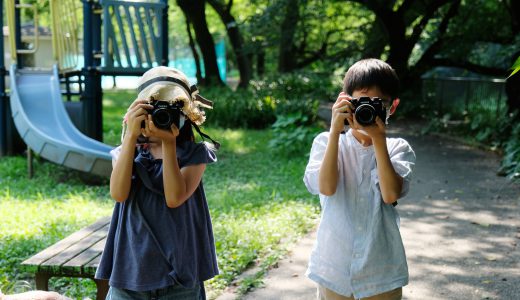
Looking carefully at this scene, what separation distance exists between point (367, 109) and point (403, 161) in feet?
1.19

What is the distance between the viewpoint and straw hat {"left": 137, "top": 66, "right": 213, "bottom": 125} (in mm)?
2617

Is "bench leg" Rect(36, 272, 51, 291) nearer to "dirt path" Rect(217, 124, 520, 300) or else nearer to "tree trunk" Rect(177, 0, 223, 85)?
"dirt path" Rect(217, 124, 520, 300)

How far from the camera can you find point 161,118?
245cm

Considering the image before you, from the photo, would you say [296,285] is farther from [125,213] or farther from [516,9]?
[516,9]

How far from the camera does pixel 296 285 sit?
4.63 meters

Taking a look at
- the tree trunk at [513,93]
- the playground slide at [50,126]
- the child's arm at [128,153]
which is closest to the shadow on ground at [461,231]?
the tree trunk at [513,93]

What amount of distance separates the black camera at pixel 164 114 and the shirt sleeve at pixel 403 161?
33.3 inches

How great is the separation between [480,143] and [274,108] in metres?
4.51

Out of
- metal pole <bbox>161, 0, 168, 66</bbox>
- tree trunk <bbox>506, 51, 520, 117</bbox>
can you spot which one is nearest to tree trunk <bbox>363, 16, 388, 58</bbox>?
tree trunk <bbox>506, 51, 520, 117</bbox>

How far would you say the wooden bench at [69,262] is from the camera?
3.50m

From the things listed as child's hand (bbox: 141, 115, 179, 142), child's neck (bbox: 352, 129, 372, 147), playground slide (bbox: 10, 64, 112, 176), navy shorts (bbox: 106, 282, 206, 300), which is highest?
child's hand (bbox: 141, 115, 179, 142)

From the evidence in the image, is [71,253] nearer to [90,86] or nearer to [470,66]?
[90,86]

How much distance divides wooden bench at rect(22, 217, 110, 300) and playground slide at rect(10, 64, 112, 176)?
3778 mm

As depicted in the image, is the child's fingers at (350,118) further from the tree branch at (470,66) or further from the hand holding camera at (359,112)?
the tree branch at (470,66)
